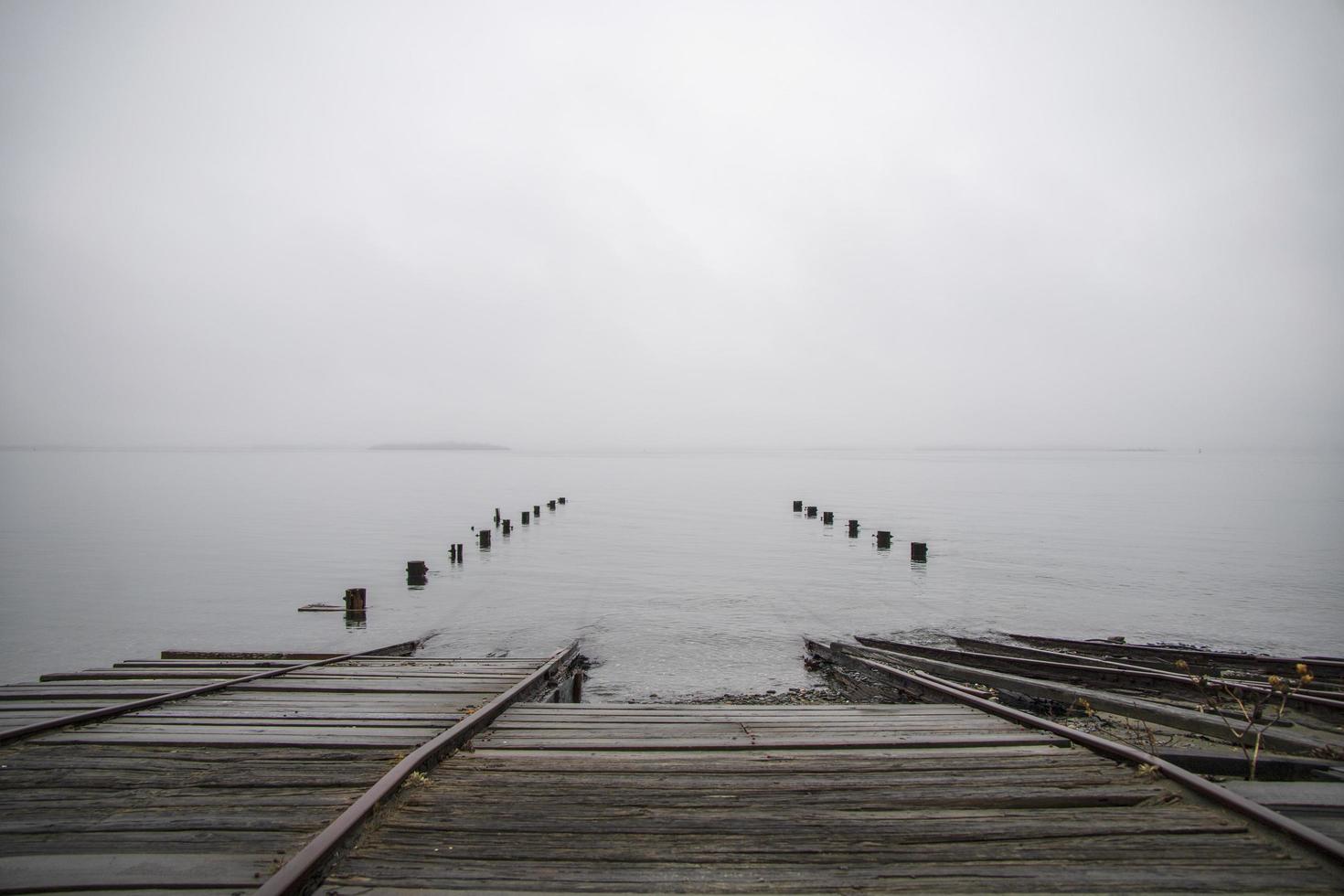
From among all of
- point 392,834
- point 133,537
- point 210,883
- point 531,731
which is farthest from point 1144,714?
point 133,537

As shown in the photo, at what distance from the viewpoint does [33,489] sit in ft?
199

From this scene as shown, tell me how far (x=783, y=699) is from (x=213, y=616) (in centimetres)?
1580

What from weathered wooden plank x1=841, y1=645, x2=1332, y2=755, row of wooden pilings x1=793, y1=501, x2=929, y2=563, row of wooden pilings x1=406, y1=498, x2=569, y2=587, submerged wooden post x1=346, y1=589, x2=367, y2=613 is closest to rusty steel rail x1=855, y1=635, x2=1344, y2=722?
weathered wooden plank x1=841, y1=645, x2=1332, y2=755

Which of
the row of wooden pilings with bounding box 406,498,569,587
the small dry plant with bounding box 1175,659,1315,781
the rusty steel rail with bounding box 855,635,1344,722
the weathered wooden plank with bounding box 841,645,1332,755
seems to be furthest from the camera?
the row of wooden pilings with bounding box 406,498,569,587

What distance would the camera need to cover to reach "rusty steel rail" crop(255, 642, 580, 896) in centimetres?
302

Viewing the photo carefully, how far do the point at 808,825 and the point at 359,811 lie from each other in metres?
2.42

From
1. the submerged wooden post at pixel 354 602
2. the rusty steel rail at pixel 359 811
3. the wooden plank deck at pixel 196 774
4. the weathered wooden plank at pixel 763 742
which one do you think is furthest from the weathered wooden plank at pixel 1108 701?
the submerged wooden post at pixel 354 602

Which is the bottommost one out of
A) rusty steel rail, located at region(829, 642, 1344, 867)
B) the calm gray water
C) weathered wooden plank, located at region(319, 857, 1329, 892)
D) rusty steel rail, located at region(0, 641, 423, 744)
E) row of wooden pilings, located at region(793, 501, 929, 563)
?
the calm gray water

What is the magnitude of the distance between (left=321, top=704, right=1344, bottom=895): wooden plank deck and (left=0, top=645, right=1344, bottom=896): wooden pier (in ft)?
0.05

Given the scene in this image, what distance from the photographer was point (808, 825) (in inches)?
148

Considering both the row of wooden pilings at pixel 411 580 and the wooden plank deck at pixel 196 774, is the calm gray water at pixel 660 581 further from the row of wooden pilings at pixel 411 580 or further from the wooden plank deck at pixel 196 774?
the wooden plank deck at pixel 196 774

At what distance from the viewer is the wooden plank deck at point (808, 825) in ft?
10.5

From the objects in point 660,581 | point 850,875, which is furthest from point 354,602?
point 850,875

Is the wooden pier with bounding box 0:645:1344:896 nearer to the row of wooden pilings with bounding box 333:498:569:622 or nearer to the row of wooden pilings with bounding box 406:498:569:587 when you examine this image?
the row of wooden pilings with bounding box 333:498:569:622
